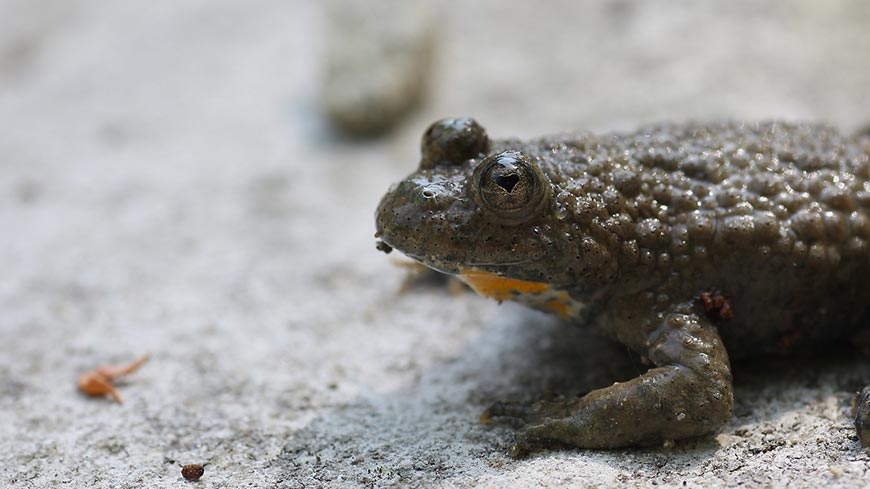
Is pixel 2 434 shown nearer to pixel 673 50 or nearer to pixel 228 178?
pixel 228 178

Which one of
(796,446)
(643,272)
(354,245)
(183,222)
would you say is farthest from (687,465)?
(183,222)

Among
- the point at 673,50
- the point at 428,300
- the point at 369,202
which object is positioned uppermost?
the point at 673,50

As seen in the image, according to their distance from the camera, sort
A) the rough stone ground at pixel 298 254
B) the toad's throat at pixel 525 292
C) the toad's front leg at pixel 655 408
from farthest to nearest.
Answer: the toad's throat at pixel 525 292 < the rough stone ground at pixel 298 254 < the toad's front leg at pixel 655 408

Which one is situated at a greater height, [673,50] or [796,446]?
[673,50]

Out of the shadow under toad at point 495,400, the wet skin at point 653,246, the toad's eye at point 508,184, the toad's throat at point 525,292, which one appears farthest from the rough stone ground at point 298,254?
the toad's eye at point 508,184

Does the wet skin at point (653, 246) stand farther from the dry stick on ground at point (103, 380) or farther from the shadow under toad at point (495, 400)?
the dry stick on ground at point (103, 380)

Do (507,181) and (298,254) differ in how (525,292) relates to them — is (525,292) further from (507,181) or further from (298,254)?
(298,254)
